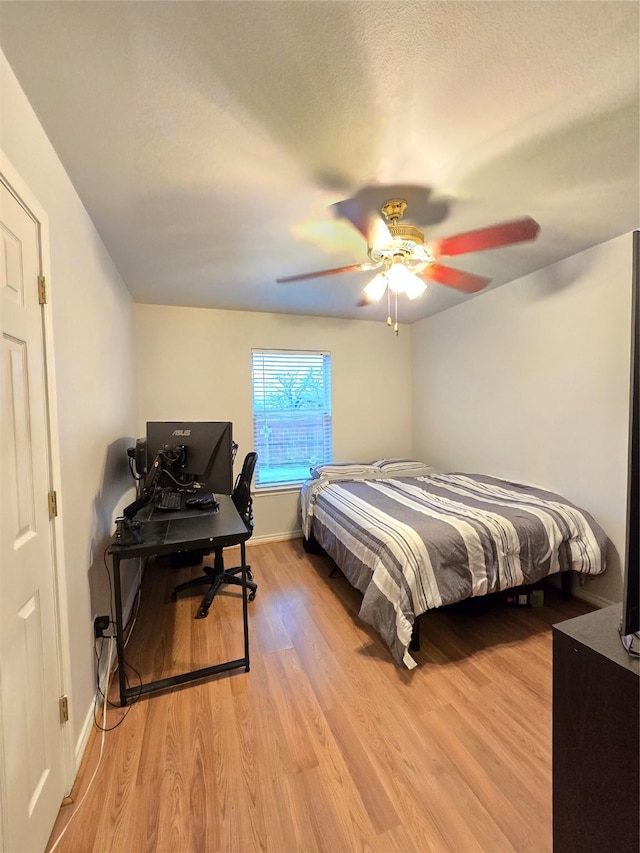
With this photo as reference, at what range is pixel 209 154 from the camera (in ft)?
4.69

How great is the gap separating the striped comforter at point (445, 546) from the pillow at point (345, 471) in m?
0.65

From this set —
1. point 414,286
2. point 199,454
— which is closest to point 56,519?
point 199,454

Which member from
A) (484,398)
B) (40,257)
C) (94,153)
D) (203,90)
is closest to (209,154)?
(203,90)

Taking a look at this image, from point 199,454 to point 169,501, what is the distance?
1.54ft

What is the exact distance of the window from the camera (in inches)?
152

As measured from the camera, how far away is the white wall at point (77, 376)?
4.00ft

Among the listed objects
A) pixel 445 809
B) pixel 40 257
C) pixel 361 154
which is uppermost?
pixel 361 154

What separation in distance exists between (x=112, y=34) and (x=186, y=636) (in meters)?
2.81

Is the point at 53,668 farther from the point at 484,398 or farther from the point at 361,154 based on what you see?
the point at 484,398

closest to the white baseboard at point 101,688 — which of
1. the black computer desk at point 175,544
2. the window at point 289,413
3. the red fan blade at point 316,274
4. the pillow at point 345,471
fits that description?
the black computer desk at point 175,544

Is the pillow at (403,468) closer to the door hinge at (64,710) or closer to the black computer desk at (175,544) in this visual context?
the black computer desk at (175,544)

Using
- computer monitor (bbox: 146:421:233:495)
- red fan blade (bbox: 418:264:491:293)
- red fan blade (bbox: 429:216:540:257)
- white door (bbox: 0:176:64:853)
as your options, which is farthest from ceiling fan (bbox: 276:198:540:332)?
white door (bbox: 0:176:64:853)

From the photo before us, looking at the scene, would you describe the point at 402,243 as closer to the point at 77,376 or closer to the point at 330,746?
the point at 77,376

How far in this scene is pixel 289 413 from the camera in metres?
3.99
